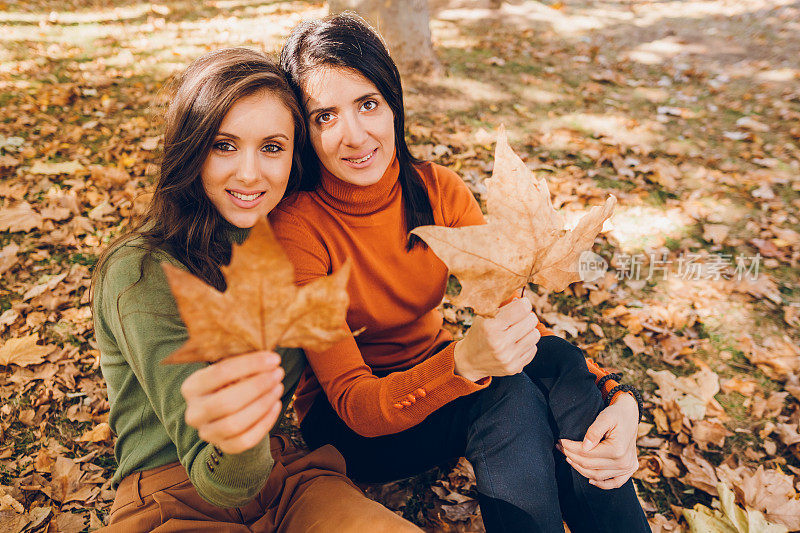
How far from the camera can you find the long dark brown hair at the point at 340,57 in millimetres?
1585

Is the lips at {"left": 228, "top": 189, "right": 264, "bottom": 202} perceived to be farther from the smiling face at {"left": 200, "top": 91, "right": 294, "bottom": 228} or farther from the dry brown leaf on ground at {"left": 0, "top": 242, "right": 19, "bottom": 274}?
the dry brown leaf on ground at {"left": 0, "top": 242, "right": 19, "bottom": 274}

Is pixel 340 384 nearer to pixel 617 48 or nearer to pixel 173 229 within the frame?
pixel 173 229

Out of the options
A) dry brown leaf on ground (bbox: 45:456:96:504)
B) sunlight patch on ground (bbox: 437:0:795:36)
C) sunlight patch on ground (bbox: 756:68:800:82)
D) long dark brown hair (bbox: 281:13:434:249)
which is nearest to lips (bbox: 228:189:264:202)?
long dark brown hair (bbox: 281:13:434:249)

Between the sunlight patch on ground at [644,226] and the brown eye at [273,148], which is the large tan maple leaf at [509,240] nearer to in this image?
the brown eye at [273,148]

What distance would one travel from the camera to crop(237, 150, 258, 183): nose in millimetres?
1473

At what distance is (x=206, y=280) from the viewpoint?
1.56 meters

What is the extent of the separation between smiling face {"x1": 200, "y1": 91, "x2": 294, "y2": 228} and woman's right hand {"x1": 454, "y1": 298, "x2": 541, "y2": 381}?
82 cm

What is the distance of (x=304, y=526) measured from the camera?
1438mm

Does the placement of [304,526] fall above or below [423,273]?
Answer: below

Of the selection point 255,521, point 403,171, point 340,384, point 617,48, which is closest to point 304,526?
point 255,521

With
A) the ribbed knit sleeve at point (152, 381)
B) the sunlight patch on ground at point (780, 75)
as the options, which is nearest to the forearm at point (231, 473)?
the ribbed knit sleeve at point (152, 381)

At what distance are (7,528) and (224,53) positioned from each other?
2026 mm

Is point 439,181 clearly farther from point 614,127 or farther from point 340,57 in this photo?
point 614,127

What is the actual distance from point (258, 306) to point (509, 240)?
0.58 metres
